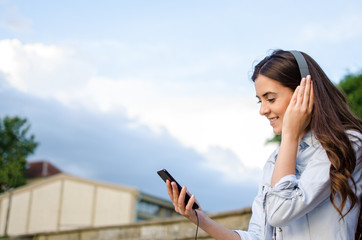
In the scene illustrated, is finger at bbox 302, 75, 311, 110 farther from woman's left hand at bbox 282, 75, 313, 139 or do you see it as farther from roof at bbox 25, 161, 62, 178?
roof at bbox 25, 161, 62, 178

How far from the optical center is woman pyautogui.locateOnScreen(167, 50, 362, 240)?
1871 mm

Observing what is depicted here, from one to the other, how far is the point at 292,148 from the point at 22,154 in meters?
23.7

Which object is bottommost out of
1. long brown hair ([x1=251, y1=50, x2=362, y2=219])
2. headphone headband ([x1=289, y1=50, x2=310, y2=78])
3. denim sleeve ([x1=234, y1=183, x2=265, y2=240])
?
denim sleeve ([x1=234, y1=183, x2=265, y2=240])

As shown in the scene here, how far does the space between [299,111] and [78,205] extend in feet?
94.3

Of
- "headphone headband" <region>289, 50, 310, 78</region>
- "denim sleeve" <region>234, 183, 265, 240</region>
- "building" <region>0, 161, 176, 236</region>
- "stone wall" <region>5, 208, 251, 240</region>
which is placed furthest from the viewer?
"building" <region>0, 161, 176, 236</region>

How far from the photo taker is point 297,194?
1.85 metres

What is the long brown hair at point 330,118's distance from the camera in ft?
6.17

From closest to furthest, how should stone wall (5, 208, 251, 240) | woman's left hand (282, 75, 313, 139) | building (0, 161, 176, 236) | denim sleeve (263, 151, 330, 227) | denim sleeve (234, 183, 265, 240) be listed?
denim sleeve (263, 151, 330, 227), woman's left hand (282, 75, 313, 139), denim sleeve (234, 183, 265, 240), stone wall (5, 208, 251, 240), building (0, 161, 176, 236)

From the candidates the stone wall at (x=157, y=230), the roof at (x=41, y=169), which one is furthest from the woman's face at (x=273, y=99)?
the roof at (x=41, y=169)

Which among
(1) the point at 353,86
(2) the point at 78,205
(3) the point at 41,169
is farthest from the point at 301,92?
(3) the point at 41,169

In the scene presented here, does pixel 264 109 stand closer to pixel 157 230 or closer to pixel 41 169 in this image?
pixel 157 230

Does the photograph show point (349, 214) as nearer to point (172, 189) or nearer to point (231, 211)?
point (172, 189)

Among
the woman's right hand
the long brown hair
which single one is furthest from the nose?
the woman's right hand

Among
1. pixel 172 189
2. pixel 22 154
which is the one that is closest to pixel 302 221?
pixel 172 189
